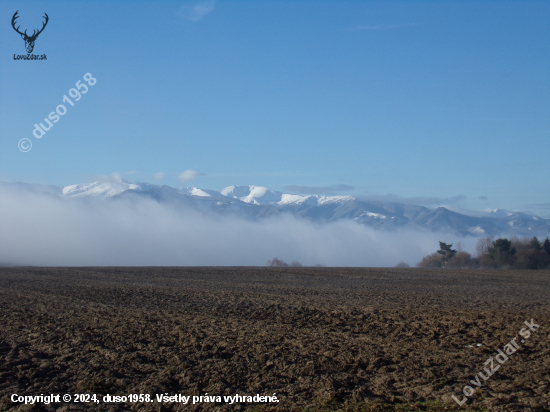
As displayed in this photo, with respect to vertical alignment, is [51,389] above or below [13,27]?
below

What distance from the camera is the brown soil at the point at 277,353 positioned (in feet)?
29.4

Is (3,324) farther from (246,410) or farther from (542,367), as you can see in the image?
(542,367)

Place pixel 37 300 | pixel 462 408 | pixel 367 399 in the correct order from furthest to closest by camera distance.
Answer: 1. pixel 37 300
2. pixel 367 399
3. pixel 462 408

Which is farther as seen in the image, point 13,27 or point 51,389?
point 13,27

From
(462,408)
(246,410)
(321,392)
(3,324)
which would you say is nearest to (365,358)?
(321,392)

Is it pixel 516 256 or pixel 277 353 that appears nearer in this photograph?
pixel 277 353

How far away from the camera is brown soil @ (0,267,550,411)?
8969mm

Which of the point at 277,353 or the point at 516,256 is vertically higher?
the point at 516,256

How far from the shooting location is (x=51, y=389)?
916 cm

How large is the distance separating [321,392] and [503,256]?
2887 inches

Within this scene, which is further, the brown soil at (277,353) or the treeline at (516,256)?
the treeline at (516,256)

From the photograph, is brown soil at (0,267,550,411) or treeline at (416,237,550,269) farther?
treeline at (416,237,550,269)

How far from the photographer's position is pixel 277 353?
1194cm

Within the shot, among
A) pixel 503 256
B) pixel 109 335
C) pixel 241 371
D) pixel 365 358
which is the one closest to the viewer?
pixel 241 371
